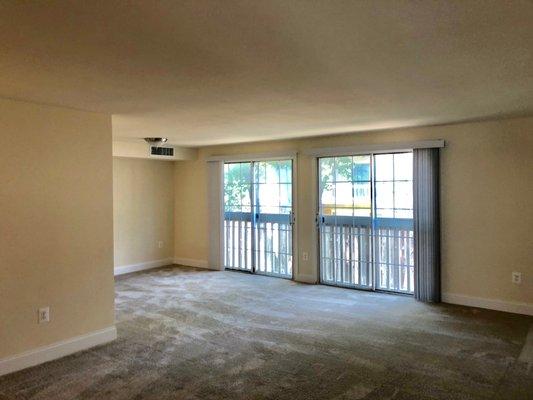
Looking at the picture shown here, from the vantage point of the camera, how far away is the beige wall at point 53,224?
131 inches

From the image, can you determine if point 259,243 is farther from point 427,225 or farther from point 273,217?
point 427,225

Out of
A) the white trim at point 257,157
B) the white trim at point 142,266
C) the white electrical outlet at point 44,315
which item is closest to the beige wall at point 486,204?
the white trim at point 257,157

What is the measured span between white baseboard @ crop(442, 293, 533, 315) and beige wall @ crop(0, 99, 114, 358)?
12.8 feet

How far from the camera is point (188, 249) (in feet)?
25.4

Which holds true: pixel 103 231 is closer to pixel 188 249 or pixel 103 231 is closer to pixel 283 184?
pixel 283 184

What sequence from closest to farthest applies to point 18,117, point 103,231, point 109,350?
point 18,117 < point 109,350 < point 103,231

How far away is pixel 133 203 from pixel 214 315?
334 centimetres

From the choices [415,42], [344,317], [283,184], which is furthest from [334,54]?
[283,184]

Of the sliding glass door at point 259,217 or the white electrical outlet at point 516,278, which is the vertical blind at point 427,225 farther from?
the sliding glass door at point 259,217

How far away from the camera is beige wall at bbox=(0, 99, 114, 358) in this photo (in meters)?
3.34

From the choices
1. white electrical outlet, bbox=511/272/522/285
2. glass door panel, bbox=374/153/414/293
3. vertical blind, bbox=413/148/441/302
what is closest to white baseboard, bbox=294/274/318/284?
glass door panel, bbox=374/153/414/293

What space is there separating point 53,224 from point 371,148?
3.92m

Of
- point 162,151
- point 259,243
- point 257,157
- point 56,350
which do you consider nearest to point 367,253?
point 259,243

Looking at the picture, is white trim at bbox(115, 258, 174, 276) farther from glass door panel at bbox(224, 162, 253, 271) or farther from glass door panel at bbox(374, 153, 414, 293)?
glass door panel at bbox(374, 153, 414, 293)
